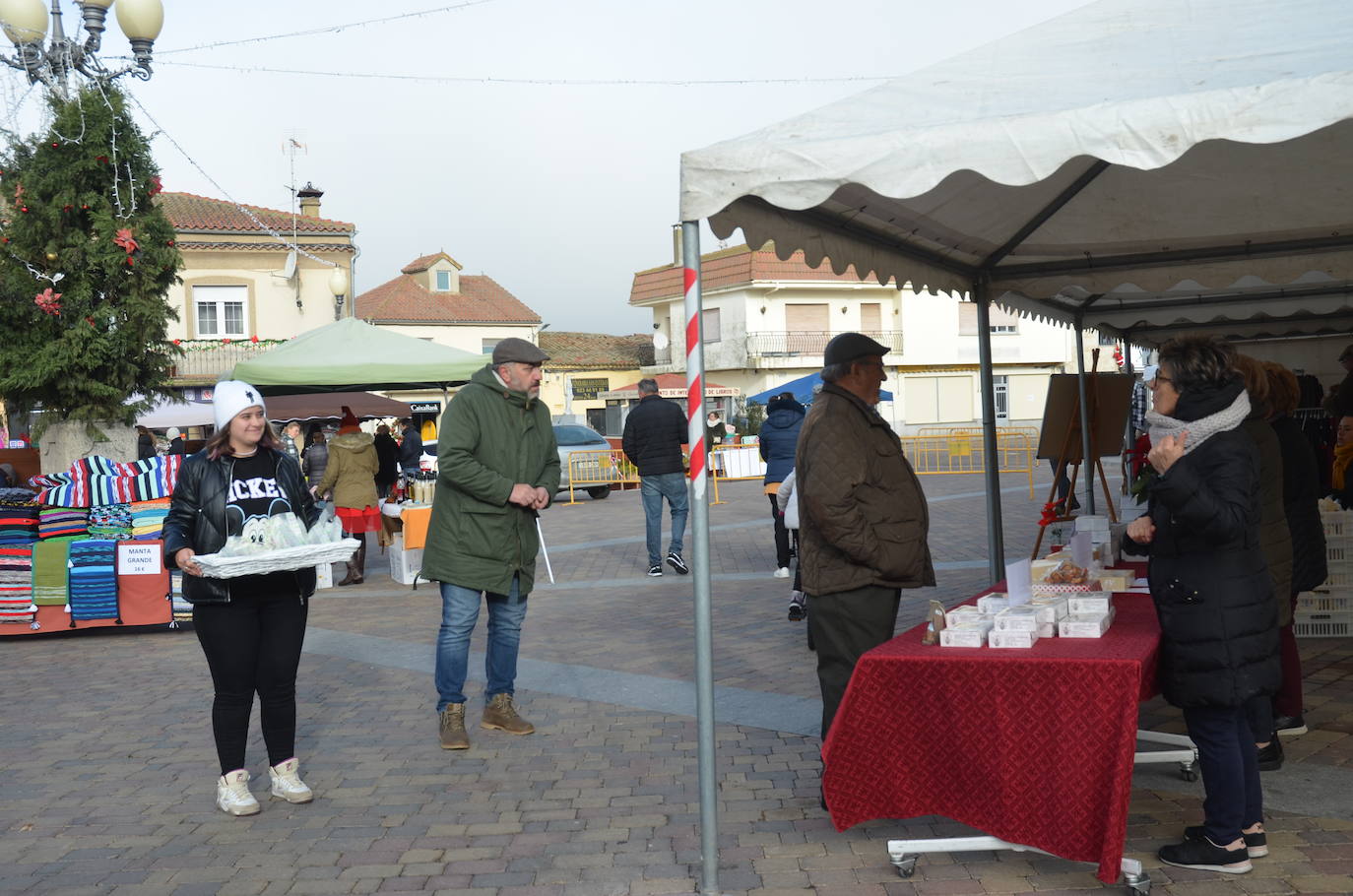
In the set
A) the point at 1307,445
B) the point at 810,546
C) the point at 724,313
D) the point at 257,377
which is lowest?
the point at 810,546

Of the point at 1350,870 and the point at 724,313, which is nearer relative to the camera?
the point at 1350,870

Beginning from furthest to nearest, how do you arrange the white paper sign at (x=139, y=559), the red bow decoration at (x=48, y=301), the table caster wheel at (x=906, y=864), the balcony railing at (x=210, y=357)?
1. the balcony railing at (x=210, y=357)
2. the red bow decoration at (x=48, y=301)
3. the white paper sign at (x=139, y=559)
4. the table caster wheel at (x=906, y=864)

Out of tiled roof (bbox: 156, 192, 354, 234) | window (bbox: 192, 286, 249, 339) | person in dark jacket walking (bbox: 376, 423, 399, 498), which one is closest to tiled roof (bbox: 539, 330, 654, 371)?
tiled roof (bbox: 156, 192, 354, 234)

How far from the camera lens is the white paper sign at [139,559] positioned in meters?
9.09

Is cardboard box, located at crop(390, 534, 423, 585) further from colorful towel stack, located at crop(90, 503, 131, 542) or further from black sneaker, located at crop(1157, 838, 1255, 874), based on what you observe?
black sneaker, located at crop(1157, 838, 1255, 874)

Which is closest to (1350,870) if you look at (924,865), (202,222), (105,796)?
(924,865)

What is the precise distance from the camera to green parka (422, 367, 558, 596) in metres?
5.52

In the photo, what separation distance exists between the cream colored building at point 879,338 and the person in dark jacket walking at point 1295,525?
1748 inches

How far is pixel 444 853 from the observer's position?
4246 mm

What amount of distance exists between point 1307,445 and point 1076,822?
2247 mm

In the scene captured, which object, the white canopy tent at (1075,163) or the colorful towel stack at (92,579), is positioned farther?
the colorful towel stack at (92,579)

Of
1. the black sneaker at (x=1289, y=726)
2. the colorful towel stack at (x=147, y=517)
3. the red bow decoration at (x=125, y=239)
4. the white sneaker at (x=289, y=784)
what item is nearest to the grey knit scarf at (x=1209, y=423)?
the black sneaker at (x=1289, y=726)

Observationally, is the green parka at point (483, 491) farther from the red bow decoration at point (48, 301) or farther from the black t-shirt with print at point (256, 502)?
the red bow decoration at point (48, 301)

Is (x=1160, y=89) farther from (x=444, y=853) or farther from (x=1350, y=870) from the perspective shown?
(x=444, y=853)
